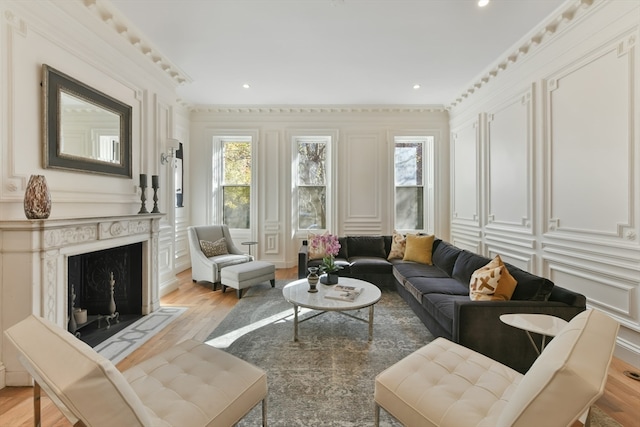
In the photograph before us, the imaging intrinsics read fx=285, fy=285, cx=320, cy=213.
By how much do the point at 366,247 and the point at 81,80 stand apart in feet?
12.8

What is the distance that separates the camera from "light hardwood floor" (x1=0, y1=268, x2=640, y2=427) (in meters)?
1.64

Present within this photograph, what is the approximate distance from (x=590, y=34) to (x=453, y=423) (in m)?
3.32

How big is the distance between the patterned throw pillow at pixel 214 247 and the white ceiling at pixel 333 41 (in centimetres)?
237

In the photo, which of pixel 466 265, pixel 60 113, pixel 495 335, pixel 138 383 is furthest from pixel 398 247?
pixel 60 113

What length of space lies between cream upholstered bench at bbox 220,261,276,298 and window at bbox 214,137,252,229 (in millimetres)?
1681

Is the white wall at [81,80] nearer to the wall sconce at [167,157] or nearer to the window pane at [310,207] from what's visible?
the wall sconce at [167,157]

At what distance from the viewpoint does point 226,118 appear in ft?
17.6

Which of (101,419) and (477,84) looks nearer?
(101,419)

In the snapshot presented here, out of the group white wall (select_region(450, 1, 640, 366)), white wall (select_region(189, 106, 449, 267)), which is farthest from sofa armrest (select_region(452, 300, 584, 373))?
white wall (select_region(189, 106, 449, 267))

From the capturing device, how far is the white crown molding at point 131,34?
2.50 m

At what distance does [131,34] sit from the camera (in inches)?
115

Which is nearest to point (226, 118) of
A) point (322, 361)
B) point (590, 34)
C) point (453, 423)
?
point (322, 361)

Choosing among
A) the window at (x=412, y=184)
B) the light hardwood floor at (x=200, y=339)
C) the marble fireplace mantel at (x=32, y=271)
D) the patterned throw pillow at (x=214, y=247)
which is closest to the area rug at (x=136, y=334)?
the light hardwood floor at (x=200, y=339)

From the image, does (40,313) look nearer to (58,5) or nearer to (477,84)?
(58,5)
